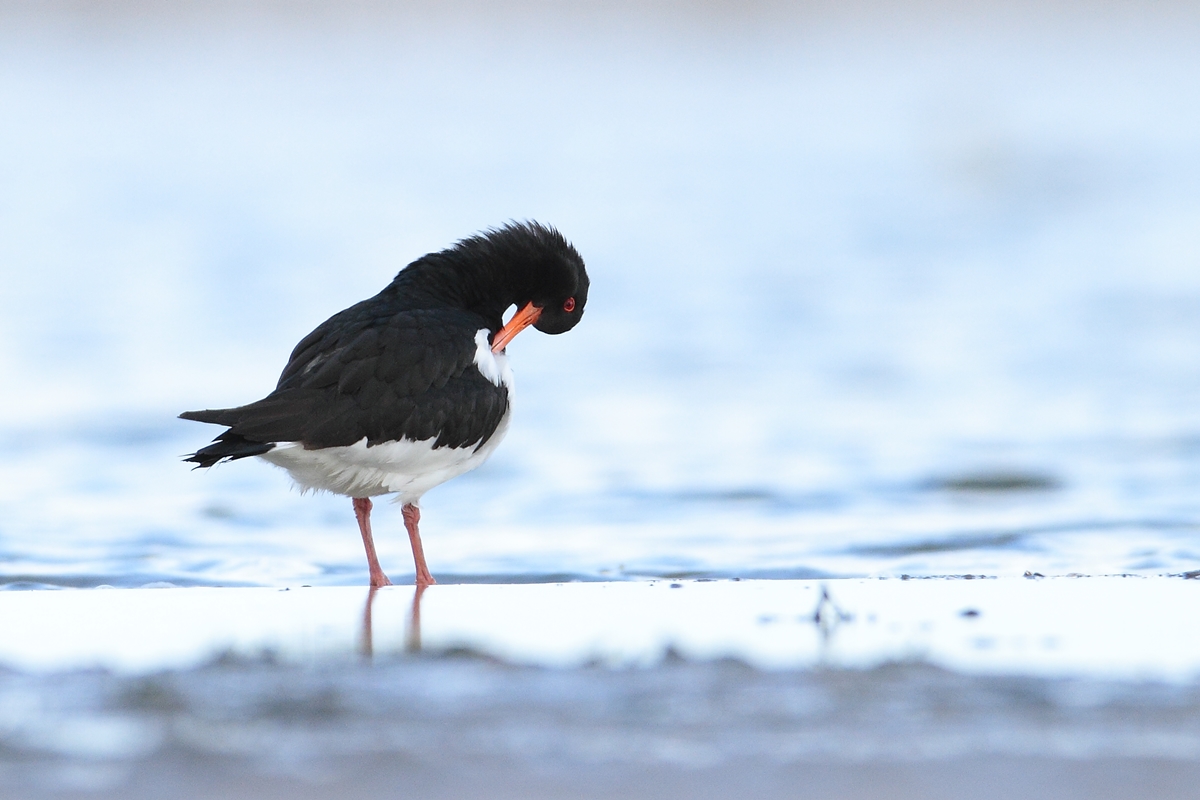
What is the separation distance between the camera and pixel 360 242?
2086 cm

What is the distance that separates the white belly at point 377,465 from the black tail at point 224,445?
8 centimetres

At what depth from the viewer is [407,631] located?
448 cm

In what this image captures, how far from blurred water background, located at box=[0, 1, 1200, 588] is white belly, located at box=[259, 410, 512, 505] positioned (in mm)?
1180

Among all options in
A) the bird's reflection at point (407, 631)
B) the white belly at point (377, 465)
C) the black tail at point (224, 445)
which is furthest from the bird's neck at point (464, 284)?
the bird's reflection at point (407, 631)

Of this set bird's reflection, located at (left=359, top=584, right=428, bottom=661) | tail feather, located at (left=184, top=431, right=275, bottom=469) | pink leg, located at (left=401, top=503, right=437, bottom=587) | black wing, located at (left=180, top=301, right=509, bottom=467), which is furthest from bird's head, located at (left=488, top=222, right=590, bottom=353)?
bird's reflection, located at (left=359, top=584, right=428, bottom=661)

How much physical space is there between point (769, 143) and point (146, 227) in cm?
1512

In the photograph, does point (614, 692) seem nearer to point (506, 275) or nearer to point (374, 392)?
point (374, 392)

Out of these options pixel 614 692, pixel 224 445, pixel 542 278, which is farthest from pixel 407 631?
pixel 542 278

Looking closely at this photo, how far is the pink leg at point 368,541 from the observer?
571 centimetres

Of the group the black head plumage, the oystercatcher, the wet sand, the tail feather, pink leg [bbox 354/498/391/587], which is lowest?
the wet sand

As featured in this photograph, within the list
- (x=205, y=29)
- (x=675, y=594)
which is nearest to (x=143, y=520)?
(x=675, y=594)

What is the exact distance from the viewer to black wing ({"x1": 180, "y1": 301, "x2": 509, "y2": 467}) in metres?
5.16

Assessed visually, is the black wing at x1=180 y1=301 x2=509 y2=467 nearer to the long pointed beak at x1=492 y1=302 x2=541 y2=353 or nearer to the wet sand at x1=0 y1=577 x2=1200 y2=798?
the long pointed beak at x1=492 y1=302 x2=541 y2=353

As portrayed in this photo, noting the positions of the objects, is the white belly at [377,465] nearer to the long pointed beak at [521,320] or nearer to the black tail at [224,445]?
the black tail at [224,445]
